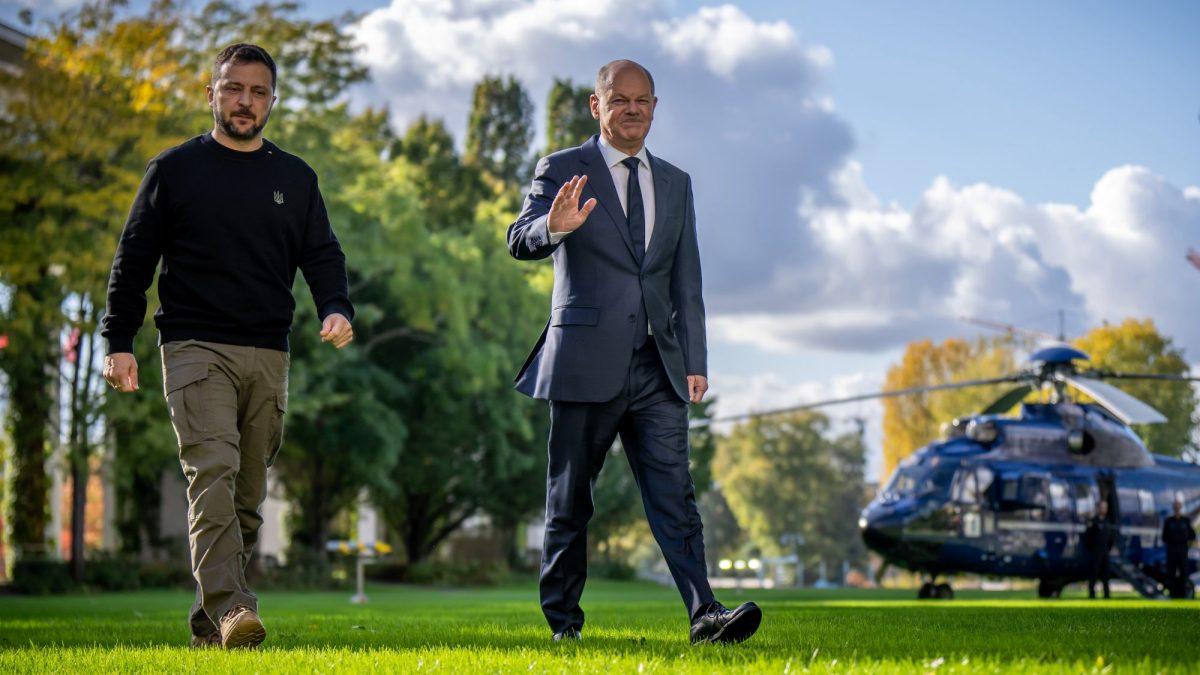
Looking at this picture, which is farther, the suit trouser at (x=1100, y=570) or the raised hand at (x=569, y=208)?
the suit trouser at (x=1100, y=570)

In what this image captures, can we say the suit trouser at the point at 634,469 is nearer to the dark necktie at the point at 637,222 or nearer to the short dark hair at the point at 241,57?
the dark necktie at the point at 637,222

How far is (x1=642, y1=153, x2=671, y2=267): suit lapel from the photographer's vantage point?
6.57m

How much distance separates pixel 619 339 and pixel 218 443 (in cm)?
171

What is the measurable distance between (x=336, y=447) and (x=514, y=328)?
5.84 metres

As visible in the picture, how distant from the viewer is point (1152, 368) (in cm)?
5988

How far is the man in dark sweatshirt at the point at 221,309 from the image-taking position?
636 centimetres

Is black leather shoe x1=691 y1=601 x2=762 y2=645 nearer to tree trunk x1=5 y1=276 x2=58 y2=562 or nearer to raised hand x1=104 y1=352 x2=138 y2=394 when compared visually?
raised hand x1=104 y1=352 x2=138 y2=394

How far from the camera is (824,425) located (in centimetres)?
9300

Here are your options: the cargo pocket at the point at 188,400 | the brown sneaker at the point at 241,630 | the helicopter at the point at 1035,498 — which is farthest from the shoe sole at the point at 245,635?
the helicopter at the point at 1035,498

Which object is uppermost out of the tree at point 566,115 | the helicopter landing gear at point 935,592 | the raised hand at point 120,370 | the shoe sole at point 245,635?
the tree at point 566,115

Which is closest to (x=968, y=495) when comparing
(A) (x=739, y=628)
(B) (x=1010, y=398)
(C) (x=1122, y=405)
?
(B) (x=1010, y=398)

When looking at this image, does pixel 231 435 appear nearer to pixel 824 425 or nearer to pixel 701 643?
pixel 701 643

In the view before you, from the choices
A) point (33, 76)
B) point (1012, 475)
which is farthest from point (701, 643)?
point (33, 76)

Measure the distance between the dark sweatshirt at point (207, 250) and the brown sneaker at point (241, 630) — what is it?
1160 mm
